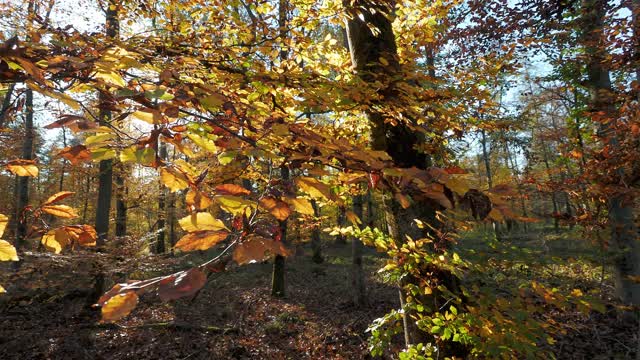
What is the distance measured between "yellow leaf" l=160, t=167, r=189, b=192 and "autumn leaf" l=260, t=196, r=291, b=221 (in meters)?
0.28

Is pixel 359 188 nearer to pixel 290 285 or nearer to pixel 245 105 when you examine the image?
pixel 245 105

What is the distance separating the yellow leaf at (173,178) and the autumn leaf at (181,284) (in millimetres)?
376

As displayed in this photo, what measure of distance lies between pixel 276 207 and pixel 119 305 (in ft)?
1.57

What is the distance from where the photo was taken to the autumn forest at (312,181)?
1.13m

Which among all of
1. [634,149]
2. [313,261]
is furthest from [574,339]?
[313,261]

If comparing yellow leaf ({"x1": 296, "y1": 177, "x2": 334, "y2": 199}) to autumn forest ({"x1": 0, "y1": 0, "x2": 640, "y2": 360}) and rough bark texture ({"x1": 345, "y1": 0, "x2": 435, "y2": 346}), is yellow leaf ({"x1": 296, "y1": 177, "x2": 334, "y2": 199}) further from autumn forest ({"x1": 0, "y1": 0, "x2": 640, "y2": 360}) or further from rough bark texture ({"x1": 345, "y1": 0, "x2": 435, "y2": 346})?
rough bark texture ({"x1": 345, "y1": 0, "x2": 435, "y2": 346})

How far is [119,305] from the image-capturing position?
77cm

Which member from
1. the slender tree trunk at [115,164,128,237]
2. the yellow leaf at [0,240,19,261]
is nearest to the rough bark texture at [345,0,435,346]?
the yellow leaf at [0,240,19,261]

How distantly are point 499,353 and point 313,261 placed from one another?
16619mm

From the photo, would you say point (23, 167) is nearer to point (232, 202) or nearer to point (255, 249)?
point (232, 202)

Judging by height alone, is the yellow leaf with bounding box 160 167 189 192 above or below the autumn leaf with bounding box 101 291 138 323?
→ above

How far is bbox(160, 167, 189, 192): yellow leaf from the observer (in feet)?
3.65

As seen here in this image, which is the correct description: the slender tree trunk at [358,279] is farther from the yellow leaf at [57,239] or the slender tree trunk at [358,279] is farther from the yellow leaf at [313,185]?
the yellow leaf at [313,185]

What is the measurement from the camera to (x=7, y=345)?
5680 millimetres
